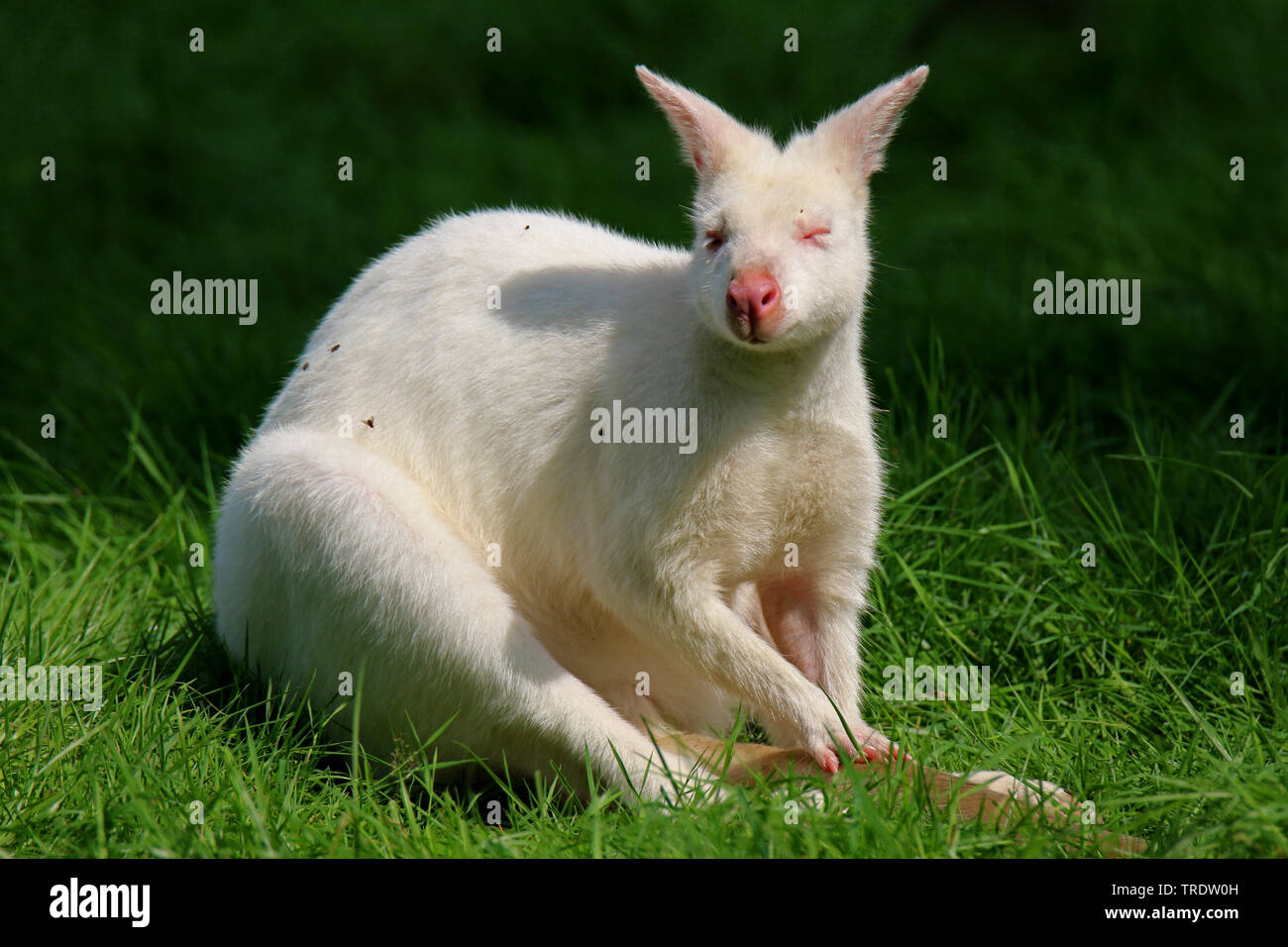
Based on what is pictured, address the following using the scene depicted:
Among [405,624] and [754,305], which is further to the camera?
[405,624]

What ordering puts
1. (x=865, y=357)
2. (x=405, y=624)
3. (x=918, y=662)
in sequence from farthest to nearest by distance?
(x=865, y=357), (x=918, y=662), (x=405, y=624)

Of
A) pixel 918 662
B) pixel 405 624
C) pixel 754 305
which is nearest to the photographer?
pixel 754 305

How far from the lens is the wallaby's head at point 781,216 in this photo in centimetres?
320

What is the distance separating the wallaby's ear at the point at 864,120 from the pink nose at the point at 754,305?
1.80ft

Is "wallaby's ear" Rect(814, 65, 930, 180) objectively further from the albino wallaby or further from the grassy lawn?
the grassy lawn

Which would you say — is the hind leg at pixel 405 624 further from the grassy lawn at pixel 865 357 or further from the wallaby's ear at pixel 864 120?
the wallaby's ear at pixel 864 120

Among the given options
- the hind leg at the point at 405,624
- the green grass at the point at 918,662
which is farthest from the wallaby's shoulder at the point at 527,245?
the green grass at the point at 918,662

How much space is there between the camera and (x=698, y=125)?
3529mm

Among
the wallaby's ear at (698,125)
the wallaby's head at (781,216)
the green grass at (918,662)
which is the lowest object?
the green grass at (918,662)

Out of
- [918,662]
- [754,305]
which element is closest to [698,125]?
[754,305]

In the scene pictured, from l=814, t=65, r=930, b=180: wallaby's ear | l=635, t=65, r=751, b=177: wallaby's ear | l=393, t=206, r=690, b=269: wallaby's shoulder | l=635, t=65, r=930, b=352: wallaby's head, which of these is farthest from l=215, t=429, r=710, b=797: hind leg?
l=814, t=65, r=930, b=180: wallaby's ear

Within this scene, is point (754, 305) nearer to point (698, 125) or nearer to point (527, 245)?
point (698, 125)

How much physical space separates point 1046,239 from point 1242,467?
227 centimetres

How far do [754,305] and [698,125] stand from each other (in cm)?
64
